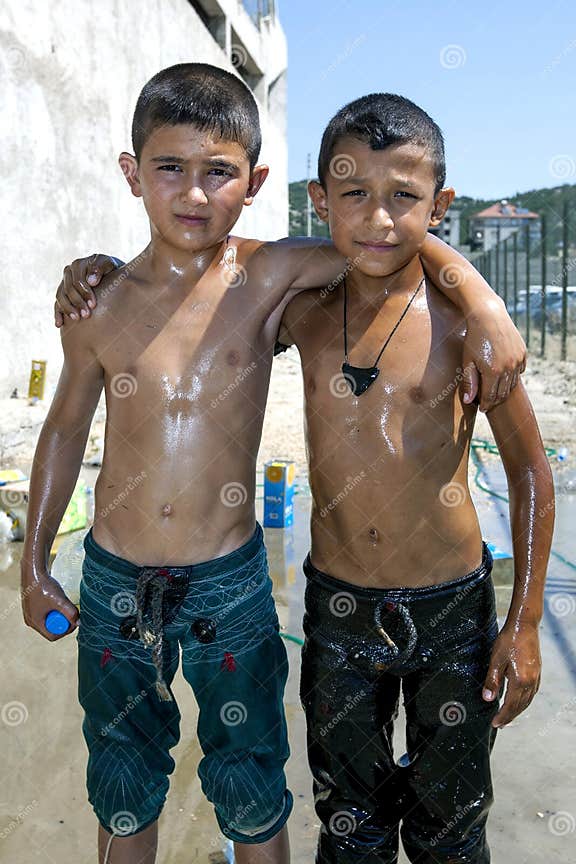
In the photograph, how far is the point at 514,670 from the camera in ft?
6.07

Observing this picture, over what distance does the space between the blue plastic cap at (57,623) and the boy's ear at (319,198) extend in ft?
3.95

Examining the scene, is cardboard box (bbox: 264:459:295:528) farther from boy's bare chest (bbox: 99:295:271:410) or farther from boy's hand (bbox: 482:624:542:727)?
boy's hand (bbox: 482:624:542:727)

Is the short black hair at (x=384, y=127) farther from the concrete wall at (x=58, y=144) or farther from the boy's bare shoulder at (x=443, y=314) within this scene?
the concrete wall at (x=58, y=144)

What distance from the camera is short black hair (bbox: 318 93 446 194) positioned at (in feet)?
6.15

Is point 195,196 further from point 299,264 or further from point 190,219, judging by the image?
point 299,264

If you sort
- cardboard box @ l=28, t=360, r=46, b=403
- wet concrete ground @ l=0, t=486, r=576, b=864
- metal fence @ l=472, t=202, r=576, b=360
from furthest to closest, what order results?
metal fence @ l=472, t=202, r=576, b=360, cardboard box @ l=28, t=360, r=46, b=403, wet concrete ground @ l=0, t=486, r=576, b=864

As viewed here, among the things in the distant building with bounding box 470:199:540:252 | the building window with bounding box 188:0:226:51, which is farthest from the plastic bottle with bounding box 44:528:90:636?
the distant building with bounding box 470:199:540:252

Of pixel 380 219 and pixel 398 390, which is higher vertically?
pixel 380 219

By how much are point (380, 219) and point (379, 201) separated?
5cm

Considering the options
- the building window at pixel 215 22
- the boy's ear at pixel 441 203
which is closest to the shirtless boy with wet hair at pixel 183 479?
the boy's ear at pixel 441 203

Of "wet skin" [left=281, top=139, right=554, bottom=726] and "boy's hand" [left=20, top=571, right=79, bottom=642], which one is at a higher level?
"wet skin" [left=281, top=139, right=554, bottom=726]

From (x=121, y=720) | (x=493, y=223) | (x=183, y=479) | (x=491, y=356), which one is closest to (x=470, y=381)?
(x=491, y=356)

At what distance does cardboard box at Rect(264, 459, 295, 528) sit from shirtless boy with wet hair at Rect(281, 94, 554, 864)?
3.05 meters

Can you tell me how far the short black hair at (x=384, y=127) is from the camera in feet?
6.15
